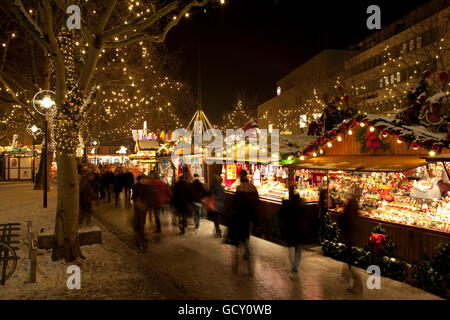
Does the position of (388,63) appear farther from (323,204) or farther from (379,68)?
(323,204)

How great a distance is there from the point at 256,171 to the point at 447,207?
25.6ft

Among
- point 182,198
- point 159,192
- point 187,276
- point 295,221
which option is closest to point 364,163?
point 295,221

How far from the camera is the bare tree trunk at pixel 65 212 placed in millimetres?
6891

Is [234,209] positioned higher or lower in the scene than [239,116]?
lower

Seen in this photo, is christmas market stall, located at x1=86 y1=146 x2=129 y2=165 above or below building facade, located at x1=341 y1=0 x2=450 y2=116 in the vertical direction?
below

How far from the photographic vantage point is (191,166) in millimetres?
16938

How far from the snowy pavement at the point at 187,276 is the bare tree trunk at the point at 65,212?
27cm

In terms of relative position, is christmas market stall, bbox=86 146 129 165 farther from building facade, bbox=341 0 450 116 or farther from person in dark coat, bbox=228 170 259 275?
person in dark coat, bbox=228 170 259 275

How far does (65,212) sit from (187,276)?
2870 millimetres

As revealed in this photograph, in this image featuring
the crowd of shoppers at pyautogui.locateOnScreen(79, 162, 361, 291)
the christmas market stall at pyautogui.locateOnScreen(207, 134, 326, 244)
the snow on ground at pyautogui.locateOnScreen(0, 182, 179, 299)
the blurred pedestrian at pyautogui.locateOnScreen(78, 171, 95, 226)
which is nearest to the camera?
the snow on ground at pyautogui.locateOnScreen(0, 182, 179, 299)

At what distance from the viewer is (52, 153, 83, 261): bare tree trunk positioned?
689 centimetres

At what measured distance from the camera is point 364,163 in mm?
7887

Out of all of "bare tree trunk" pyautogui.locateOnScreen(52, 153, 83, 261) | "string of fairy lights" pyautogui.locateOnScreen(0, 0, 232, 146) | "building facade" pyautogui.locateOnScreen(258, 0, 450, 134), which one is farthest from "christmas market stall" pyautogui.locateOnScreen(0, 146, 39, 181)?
"bare tree trunk" pyautogui.locateOnScreen(52, 153, 83, 261)
